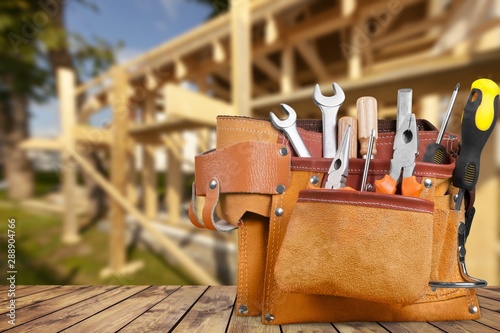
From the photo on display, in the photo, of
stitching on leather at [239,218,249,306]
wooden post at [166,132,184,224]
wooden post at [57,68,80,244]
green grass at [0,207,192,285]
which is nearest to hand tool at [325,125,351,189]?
stitching on leather at [239,218,249,306]

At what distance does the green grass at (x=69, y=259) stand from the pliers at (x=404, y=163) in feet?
14.2

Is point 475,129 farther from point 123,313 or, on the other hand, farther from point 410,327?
point 123,313

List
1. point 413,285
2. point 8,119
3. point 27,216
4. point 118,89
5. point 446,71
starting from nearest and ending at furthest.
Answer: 1. point 413,285
2. point 446,71
3. point 118,89
4. point 27,216
5. point 8,119

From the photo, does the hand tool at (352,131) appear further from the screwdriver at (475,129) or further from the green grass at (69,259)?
the green grass at (69,259)

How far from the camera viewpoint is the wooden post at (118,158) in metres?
4.55

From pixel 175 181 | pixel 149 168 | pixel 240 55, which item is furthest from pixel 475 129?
pixel 149 168

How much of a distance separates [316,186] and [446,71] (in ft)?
5.18

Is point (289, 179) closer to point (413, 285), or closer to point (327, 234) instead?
point (327, 234)

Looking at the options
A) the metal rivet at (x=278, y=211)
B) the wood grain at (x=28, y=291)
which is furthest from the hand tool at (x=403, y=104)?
the wood grain at (x=28, y=291)

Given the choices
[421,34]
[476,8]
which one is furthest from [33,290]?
[421,34]

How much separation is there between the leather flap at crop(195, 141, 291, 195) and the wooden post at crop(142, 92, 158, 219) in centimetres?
538

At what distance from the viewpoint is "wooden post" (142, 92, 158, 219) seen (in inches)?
235

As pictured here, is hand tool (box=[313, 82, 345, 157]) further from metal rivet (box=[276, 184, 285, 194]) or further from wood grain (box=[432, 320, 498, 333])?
wood grain (box=[432, 320, 498, 333])

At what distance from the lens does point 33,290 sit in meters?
1.17
